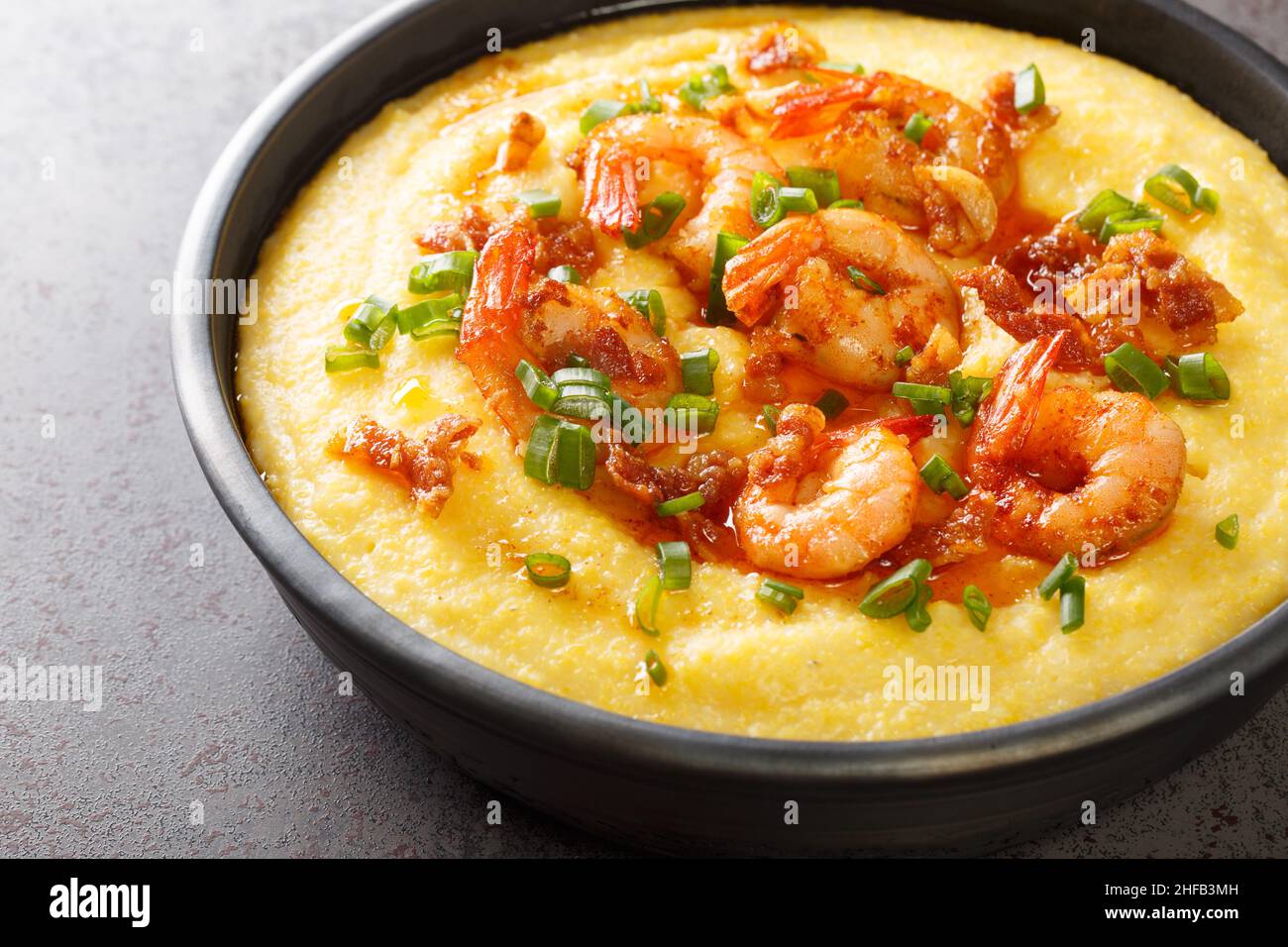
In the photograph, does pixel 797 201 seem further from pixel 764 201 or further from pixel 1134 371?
pixel 1134 371

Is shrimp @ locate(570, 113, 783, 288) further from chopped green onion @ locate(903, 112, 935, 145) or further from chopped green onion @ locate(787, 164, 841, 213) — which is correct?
chopped green onion @ locate(903, 112, 935, 145)

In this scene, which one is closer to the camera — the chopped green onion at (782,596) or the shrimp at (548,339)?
the chopped green onion at (782,596)

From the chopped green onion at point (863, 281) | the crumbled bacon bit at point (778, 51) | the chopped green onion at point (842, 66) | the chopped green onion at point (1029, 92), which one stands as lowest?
the chopped green onion at point (863, 281)

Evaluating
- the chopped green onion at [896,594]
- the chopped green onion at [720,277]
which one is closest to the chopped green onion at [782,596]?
the chopped green onion at [896,594]

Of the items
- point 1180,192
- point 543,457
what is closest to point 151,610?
point 543,457

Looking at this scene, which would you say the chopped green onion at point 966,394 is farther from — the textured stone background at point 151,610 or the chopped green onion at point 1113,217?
the textured stone background at point 151,610

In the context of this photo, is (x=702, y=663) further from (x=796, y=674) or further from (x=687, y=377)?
(x=687, y=377)
